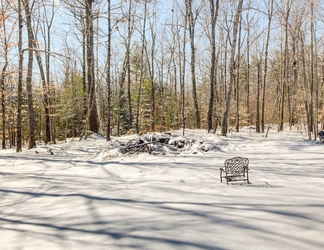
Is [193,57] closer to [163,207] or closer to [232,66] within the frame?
[232,66]

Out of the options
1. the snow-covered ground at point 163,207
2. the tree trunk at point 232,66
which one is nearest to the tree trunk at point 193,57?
the tree trunk at point 232,66

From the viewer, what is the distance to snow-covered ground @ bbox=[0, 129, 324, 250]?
2570 millimetres

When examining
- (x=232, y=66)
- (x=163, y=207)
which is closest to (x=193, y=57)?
(x=232, y=66)

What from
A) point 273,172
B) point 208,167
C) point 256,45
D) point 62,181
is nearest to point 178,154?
point 208,167

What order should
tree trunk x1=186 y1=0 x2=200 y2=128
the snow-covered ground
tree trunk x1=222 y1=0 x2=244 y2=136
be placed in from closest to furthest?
the snow-covered ground → tree trunk x1=222 y1=0 x2=244 y2=136 → tree trunk x1=186 y1=0 x2=200 y2=128

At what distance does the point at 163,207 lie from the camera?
355 cm

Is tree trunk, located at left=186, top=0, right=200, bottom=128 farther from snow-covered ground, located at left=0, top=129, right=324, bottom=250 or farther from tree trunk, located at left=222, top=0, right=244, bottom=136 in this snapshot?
snow-covered ground, located at left=0, top=129, right=324, bottom=250

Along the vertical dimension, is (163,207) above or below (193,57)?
below

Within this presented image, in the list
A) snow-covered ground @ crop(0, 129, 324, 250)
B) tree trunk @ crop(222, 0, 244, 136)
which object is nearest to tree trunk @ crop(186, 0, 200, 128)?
tree trunk @ crop(222, 0, 244, 136)

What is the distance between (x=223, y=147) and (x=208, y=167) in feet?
11.7

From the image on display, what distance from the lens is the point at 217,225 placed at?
2824mm

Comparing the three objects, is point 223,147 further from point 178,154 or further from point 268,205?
point 268,205

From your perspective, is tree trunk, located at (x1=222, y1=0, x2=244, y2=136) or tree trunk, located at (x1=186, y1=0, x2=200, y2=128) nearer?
tree trunk, located at (x1=222, y1=0, x2=244, y2=136)

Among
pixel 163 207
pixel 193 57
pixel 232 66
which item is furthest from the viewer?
pixel 193 57
